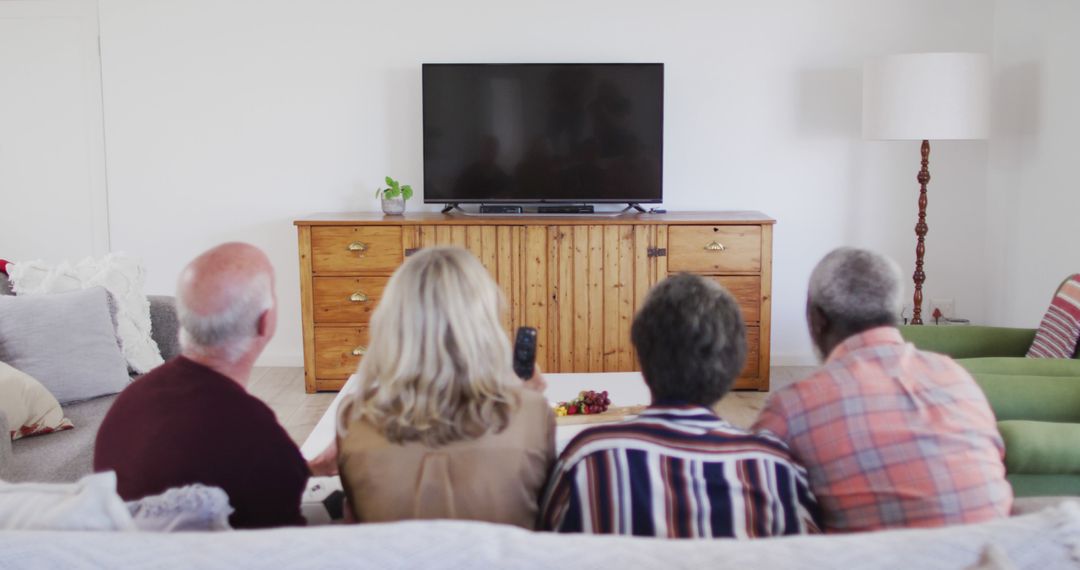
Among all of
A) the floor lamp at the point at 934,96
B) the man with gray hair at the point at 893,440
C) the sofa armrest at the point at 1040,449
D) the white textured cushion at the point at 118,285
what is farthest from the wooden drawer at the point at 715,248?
the man with gray hair at the point at 893,440

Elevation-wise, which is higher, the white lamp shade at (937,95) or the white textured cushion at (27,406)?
the white lamp shade at (937,95)

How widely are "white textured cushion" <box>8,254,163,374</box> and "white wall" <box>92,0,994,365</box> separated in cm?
170

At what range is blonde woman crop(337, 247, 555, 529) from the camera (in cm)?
162

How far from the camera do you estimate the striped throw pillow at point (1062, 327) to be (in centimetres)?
306

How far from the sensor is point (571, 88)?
4.84 m

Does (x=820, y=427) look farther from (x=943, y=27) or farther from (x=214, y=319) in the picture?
(x=943, y=27)

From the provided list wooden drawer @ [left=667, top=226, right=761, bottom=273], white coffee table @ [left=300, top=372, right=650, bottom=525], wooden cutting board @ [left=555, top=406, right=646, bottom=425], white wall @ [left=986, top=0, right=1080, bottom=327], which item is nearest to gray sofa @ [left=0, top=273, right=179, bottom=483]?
white coffee table @ [left=300, top=372, right=650, bottom=525]

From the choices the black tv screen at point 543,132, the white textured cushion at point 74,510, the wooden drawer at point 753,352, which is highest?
the black tv screen at point 543,132

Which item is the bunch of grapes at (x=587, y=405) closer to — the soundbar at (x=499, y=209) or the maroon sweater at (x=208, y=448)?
the maroon sweater at (x=208, y=448)

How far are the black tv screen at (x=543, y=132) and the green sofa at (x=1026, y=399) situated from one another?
1.85 metres

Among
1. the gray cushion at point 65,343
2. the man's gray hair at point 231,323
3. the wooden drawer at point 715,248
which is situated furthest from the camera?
the wooden drawer at point 715,248

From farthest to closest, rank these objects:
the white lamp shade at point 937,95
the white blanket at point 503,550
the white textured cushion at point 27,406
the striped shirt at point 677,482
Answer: the white lamp shade at point 937,95, the white textured cushion at point 27,406, the striped shirt at point 677,482, the white blanket at point 503,550

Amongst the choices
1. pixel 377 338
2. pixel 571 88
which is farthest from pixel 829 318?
pixel 571 88

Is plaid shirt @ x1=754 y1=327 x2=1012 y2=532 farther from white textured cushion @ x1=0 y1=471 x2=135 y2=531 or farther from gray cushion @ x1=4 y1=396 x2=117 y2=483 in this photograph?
gray cushion @ x1=4 y1=396 x2=117 y2=483
